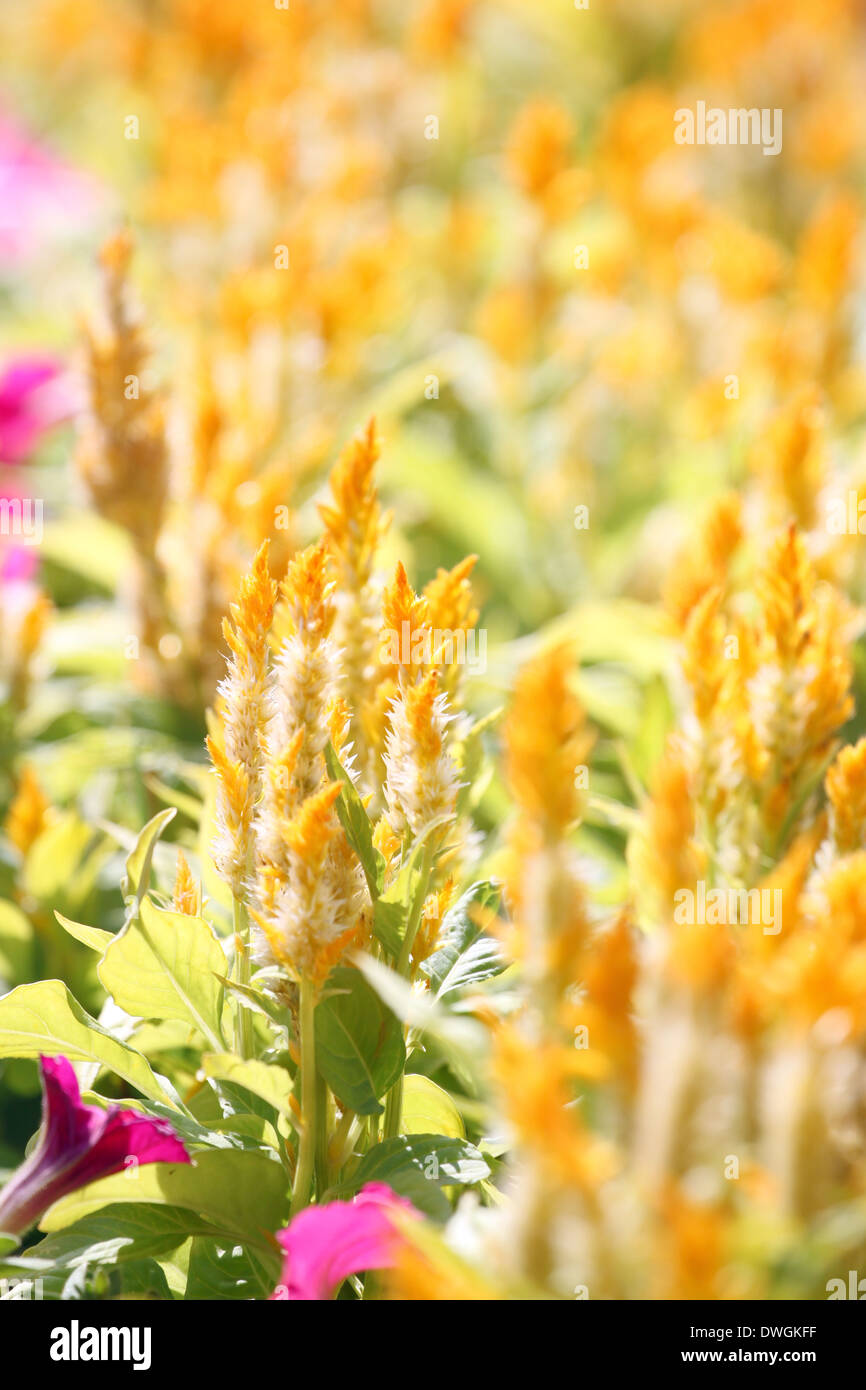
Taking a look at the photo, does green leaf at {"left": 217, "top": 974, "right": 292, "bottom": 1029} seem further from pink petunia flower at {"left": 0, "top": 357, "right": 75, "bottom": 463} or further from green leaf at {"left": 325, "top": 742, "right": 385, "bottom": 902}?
pink petunia flower at {"left": 0, "top": 357, "right": 75, "bottom": 463}

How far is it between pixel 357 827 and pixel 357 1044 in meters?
0.09

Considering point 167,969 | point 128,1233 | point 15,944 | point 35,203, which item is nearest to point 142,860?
point 167,969

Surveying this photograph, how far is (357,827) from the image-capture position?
0.54 metres

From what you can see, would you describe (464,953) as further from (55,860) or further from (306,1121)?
(55,860)

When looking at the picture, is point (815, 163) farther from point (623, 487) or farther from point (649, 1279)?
point (649, 1279)

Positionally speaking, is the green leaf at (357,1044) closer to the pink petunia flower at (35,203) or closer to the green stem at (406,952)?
the green stem at (406,952)

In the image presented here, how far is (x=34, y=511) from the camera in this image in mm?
1174

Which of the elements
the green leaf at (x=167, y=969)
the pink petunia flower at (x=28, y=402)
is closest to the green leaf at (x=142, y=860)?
the green leaf at (x=167, y=969)

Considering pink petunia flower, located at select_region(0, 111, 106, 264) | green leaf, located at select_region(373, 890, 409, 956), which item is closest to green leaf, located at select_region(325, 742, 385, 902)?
green leaf, located at select_region(373, 890, 409, 956)

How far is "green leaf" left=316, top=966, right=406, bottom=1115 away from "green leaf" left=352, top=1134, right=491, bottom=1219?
18mm
